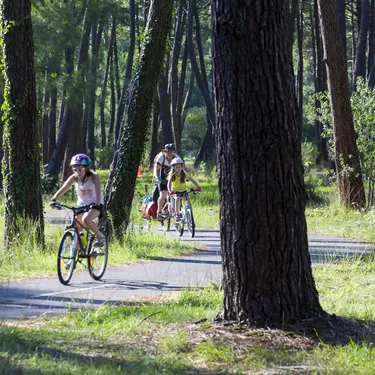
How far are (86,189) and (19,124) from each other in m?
3.54

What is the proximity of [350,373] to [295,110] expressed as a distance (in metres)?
2.46

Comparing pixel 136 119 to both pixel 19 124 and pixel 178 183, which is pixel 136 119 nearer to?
pixel 19 124

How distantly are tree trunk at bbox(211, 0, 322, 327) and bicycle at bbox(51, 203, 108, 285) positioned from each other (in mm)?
4565

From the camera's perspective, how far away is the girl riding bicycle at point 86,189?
1257 cm

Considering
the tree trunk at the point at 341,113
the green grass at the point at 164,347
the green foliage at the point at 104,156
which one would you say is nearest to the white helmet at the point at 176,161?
the tree trunk at the point at 341,113

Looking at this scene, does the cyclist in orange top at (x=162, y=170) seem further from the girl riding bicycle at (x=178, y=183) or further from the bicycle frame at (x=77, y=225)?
the bicycle frame at (x=77, y=225)

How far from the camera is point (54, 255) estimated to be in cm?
1546

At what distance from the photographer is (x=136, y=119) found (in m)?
17.1

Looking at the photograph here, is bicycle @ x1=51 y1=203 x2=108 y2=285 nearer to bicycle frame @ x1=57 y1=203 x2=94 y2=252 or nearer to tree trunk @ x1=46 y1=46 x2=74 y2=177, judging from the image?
bicycle frame @ x1=57 y1=203 x2=94 y2=252

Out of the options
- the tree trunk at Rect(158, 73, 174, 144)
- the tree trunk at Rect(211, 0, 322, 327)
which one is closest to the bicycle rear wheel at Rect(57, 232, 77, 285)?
the tree trunk at Rect(211, 0, 322, 327)

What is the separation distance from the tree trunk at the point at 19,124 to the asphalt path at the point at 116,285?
2.27 m

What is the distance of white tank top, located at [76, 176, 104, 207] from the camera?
41.7 feet

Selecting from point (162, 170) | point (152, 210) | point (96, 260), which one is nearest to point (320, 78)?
point (152, 210)

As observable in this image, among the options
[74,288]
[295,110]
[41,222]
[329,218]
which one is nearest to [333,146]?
[329,218]
